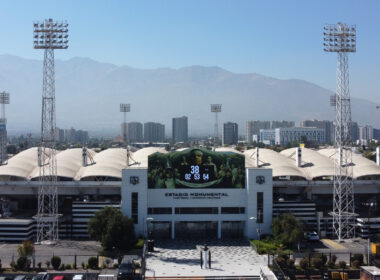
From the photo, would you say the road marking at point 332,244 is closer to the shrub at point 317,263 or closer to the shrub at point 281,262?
the shrub at point 317,263

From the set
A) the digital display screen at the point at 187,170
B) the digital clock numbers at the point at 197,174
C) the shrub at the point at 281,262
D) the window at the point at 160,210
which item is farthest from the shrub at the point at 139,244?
the shrub at the point at 281,262

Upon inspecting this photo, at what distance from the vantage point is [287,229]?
3372cm

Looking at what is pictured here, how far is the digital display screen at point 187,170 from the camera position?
3759cm

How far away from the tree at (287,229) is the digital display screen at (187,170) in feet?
18.3

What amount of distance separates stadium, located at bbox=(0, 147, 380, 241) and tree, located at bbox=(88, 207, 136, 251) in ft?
6.32

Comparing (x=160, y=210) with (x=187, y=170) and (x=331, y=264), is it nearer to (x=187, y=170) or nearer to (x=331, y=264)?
(x=187, y=170)

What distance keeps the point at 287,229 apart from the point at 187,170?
9.50m

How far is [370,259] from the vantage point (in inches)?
1172

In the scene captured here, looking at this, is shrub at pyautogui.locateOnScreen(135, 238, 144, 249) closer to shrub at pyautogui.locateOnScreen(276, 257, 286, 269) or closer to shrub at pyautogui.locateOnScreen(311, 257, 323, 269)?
shrub at pyautogui.locateOnScreen(276, 257, 286, 269)

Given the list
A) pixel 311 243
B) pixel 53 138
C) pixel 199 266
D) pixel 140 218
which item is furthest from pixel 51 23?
pixel 311 243

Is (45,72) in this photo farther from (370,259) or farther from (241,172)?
(370,259)

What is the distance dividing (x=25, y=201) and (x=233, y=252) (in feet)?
78.4

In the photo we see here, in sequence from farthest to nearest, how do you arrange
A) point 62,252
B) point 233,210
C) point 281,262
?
point 233,210 → point 62,252 → point 281,262

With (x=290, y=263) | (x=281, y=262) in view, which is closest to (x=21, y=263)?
(x=281, y=262)
